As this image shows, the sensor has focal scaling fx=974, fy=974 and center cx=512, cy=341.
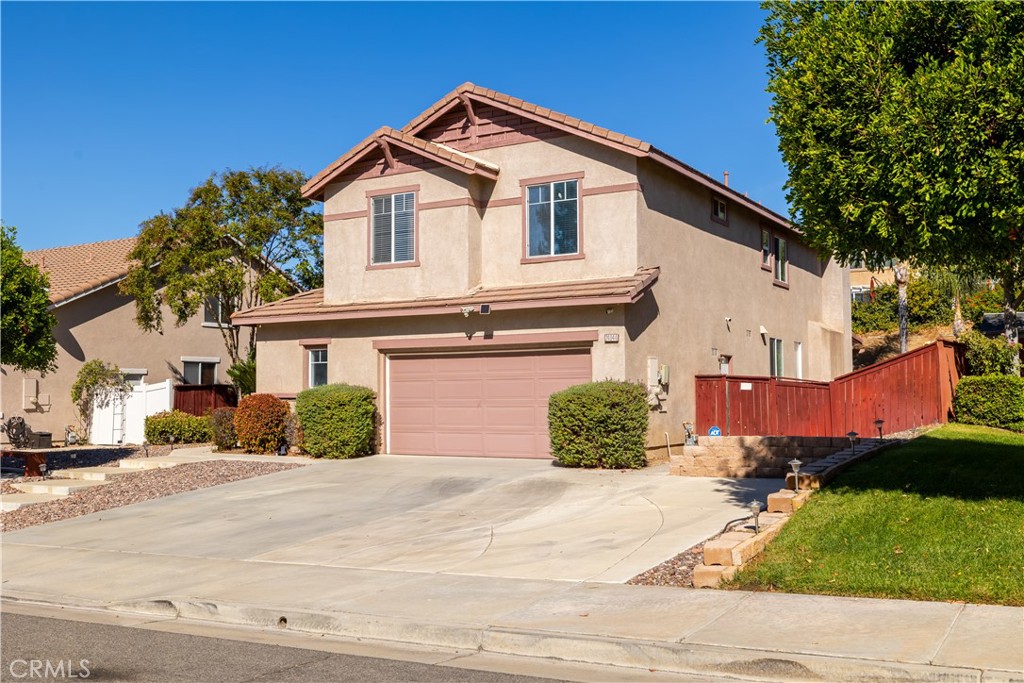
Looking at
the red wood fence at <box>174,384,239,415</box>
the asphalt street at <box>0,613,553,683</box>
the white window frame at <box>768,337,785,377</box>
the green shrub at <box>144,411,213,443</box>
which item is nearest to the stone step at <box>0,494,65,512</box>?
the asphalt street at <box>0,613,553,683</box>

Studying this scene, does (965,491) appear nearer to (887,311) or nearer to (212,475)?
(212,475)

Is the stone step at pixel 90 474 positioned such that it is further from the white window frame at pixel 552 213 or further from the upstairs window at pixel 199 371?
the upstairs window at pixel 199 371

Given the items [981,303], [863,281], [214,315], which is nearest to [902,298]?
[981,303]

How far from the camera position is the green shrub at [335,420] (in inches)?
795

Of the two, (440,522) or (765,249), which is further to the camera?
(765,249)

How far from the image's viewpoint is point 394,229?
21.5 metres

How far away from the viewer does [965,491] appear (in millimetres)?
10984

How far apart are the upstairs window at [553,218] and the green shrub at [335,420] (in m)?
4.79

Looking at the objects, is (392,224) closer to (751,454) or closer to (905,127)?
(751,454)

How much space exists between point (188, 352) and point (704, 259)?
17531 millimetres

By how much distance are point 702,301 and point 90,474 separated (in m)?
13.4

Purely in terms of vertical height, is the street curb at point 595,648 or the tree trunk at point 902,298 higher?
the tree trunk at point 902,298

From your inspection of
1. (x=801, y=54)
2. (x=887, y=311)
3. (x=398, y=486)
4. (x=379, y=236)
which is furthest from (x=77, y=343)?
(x=887, y=311)

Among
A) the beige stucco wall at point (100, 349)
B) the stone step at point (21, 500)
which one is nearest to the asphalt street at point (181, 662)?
the stone step at point (21, 500)
